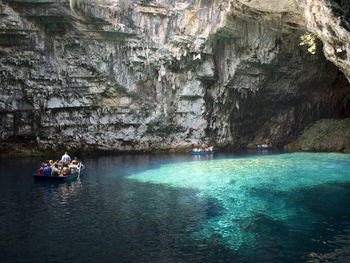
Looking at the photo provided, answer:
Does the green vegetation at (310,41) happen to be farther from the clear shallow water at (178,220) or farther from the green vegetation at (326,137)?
the green vegetation at (326,137)

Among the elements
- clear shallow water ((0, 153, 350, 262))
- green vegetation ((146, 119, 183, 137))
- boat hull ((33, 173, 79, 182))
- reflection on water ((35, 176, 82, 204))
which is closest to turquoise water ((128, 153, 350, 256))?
clear shallow water ((0, 153, 350, 262))

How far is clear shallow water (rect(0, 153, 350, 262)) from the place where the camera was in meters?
7.87

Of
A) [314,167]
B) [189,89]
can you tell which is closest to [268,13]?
[314,167]

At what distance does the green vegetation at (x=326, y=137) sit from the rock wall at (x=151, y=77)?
201 cm

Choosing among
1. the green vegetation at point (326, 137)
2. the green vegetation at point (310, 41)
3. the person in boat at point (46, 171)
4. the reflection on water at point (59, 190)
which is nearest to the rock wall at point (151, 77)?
the green vegetation at point (326, 137)

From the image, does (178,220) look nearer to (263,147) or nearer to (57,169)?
(57,169)

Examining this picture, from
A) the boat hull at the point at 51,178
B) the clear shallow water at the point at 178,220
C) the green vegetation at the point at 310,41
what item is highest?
the green vegetation at the point at 310,41

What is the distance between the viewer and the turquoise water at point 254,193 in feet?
31.0

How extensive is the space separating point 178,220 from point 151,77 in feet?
91.2

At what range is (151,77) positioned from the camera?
3656 centimetres

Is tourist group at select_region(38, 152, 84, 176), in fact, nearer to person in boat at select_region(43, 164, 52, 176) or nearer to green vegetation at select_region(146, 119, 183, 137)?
person in boat at select_region(43, 164, 52, 176)

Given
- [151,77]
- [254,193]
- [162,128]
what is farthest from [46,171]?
[162,128]

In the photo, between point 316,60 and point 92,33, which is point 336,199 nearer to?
point 316,60

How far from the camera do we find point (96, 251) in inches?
316
